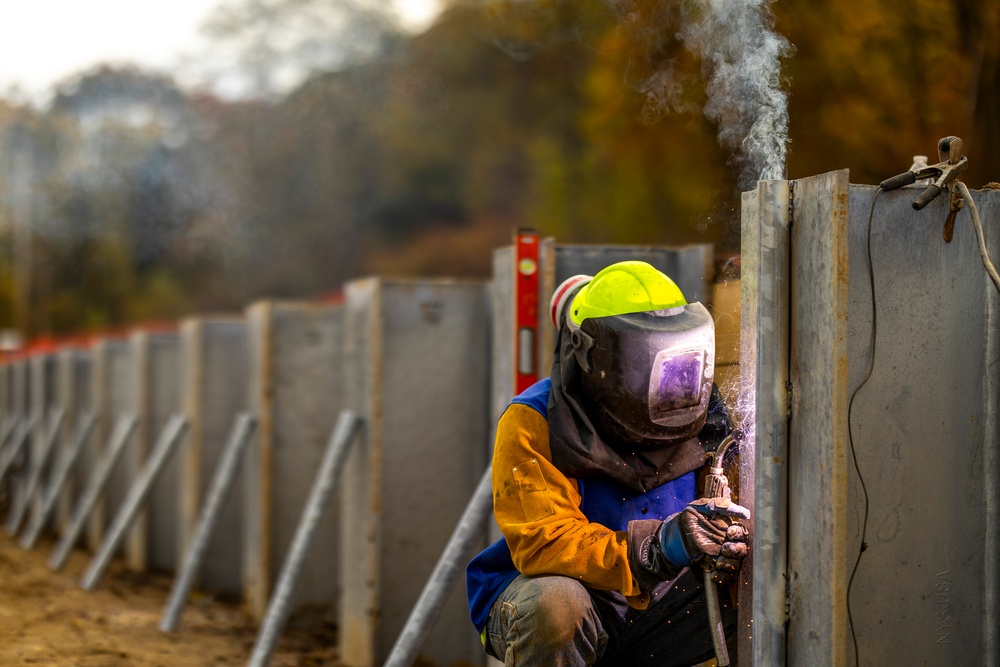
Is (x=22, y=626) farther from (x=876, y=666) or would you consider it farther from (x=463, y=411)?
(x=876, y=666)

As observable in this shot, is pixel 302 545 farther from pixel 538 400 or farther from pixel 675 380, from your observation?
pixel 675 380

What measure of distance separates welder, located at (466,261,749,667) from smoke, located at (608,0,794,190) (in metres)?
0.64

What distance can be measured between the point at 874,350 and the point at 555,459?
3.34 ft

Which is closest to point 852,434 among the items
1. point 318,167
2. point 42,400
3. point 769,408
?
point 769,408

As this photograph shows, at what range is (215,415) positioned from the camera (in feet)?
31.0

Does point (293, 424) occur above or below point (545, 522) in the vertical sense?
below

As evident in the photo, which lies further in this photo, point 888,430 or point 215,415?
point 215,415

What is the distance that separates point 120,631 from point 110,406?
5.59 meters

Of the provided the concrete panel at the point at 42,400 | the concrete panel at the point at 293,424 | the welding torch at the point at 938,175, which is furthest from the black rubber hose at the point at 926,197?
the concrete panel at the point at 42,400

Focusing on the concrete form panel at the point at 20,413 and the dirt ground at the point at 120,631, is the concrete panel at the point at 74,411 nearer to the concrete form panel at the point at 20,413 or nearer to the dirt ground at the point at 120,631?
the concrete form panel at the point at 20,413

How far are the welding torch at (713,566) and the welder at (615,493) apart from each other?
1.1 inches

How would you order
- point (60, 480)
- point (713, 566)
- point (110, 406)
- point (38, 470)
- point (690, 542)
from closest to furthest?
1. point (690, 542)
2. point (713, 566)
3. point (110, 406)
4. point (60, 480)
5. point (38, 470)

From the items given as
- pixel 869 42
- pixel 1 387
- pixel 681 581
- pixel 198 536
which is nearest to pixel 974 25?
pixel 869 42

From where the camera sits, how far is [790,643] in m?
3.25
